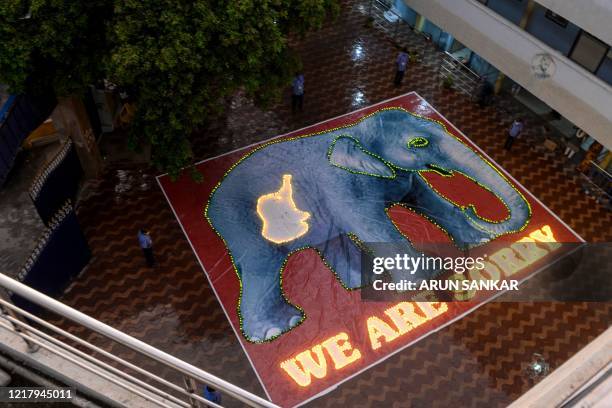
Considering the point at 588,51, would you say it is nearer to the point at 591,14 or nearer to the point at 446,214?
the point at 591,14

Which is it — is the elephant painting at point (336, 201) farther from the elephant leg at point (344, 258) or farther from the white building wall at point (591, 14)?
the white building wall at point (591, 14)

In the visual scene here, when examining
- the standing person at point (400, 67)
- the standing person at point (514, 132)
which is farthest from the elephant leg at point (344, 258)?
the standing person at point (400, 67)

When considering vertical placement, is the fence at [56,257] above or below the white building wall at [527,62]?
below

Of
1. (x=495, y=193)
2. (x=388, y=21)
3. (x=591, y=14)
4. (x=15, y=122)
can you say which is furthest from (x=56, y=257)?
(x=388, y=21)

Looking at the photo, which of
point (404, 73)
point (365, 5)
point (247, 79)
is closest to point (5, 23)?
point (247, 79)

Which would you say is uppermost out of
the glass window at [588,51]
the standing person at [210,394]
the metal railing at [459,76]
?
the glass window at [588,51]

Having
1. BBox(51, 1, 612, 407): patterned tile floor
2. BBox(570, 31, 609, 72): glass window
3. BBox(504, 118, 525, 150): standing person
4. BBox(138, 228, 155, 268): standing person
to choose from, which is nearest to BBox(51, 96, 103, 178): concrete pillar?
BBox(51, 1, 612, 407): patterned tile floor
